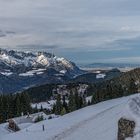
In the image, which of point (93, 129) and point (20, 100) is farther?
point (20, 100)

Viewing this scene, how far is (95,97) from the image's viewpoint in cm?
16100

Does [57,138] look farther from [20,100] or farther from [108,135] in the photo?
[20,100]

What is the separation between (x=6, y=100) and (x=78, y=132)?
4651 inches

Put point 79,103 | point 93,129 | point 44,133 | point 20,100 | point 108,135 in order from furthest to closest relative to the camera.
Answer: point 20,100
point 79,103
point 44,133
point 93,129
point 108,135

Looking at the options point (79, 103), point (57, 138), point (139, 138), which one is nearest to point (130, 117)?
point (139, 138)

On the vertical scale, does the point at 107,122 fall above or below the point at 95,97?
above

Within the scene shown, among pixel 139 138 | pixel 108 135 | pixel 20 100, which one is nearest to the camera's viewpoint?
pixel 139 138

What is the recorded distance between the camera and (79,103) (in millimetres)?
157000

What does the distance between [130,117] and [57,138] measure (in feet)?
65.4

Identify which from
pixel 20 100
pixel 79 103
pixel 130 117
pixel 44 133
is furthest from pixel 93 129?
pixel 20 100

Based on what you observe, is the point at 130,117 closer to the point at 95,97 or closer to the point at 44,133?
the point at 44,133

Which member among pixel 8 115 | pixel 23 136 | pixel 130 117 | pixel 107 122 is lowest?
pixel 8 115

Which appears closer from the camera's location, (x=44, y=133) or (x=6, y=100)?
(x=44, y=133)

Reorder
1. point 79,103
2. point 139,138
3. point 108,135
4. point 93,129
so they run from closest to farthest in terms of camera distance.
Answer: point 139,138 < point 108,135 < point 93,129 < point 79,103
